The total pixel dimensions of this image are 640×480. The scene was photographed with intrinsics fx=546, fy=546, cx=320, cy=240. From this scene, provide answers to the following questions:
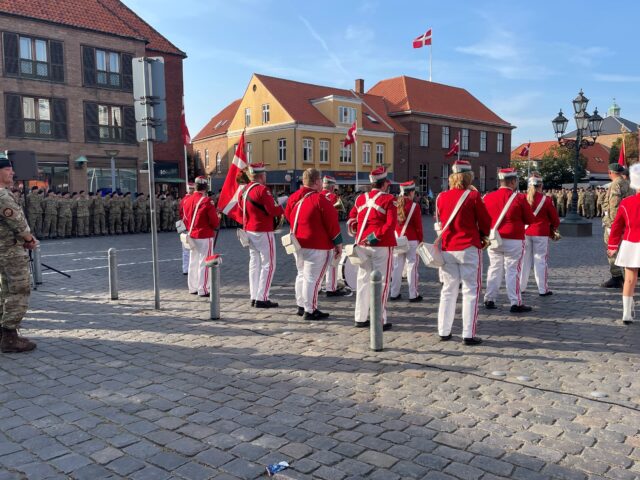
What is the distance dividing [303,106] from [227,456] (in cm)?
4302

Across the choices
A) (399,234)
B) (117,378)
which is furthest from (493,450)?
(399,234)

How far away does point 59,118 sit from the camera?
100ft

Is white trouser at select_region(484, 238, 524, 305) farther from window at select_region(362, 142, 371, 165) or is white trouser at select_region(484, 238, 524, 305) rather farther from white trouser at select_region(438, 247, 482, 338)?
window at select_region(362, 142, 371, 165)

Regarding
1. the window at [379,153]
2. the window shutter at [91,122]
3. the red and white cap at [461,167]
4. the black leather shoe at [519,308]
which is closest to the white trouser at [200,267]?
the red and white cap at [461,167]

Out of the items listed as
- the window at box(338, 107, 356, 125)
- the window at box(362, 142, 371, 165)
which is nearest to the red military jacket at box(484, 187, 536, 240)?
the window at box(338, 107, 356, 125)

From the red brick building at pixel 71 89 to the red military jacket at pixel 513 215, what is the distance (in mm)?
27100

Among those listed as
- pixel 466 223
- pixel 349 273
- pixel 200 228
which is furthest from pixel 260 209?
pixel 466 223

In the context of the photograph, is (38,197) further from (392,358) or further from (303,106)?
(303,106)

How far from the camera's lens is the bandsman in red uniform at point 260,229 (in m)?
8.51

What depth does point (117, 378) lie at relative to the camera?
5.36 metres

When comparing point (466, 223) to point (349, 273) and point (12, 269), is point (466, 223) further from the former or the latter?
point (12, 269)

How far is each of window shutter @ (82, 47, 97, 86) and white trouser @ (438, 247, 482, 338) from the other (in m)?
30.4

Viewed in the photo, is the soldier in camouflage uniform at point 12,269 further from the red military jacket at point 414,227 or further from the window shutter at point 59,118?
the window shutter at point 59,118

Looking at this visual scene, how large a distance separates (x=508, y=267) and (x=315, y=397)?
4.63 meters
